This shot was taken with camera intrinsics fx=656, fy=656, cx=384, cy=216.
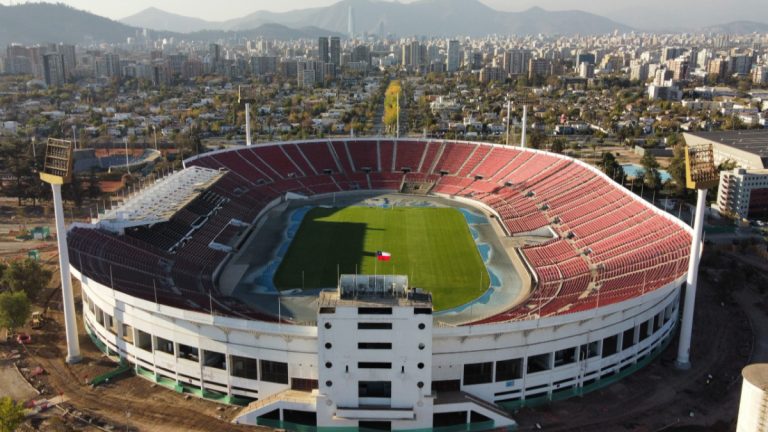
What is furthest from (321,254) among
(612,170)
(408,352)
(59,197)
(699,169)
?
(612,170)

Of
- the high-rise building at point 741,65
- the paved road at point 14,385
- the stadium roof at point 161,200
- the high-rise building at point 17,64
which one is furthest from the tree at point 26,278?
the high-rise building at point 741,65

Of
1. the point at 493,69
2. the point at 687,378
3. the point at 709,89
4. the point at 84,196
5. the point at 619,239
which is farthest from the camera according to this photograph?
the point at 493,69

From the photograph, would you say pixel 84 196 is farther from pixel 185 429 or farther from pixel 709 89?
pixel 709 89

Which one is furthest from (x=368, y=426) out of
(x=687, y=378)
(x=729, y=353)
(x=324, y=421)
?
(x=729, y=353)

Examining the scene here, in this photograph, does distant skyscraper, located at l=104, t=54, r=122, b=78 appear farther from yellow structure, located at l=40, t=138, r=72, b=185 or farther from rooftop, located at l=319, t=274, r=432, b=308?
rooftop, located at l=319, t=274, r=432, b=308

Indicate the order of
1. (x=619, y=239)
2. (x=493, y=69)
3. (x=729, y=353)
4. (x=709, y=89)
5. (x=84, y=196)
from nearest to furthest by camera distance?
(x=729, y=353) < (x=619, y=239) < (x=84, y=196) < (x=709, y=89) < (x=493, y=69)

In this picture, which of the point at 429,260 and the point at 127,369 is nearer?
the point at 127,369

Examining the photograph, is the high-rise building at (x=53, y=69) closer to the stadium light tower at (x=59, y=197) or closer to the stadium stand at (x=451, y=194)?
the stadium stand at (x=451, y=194)
